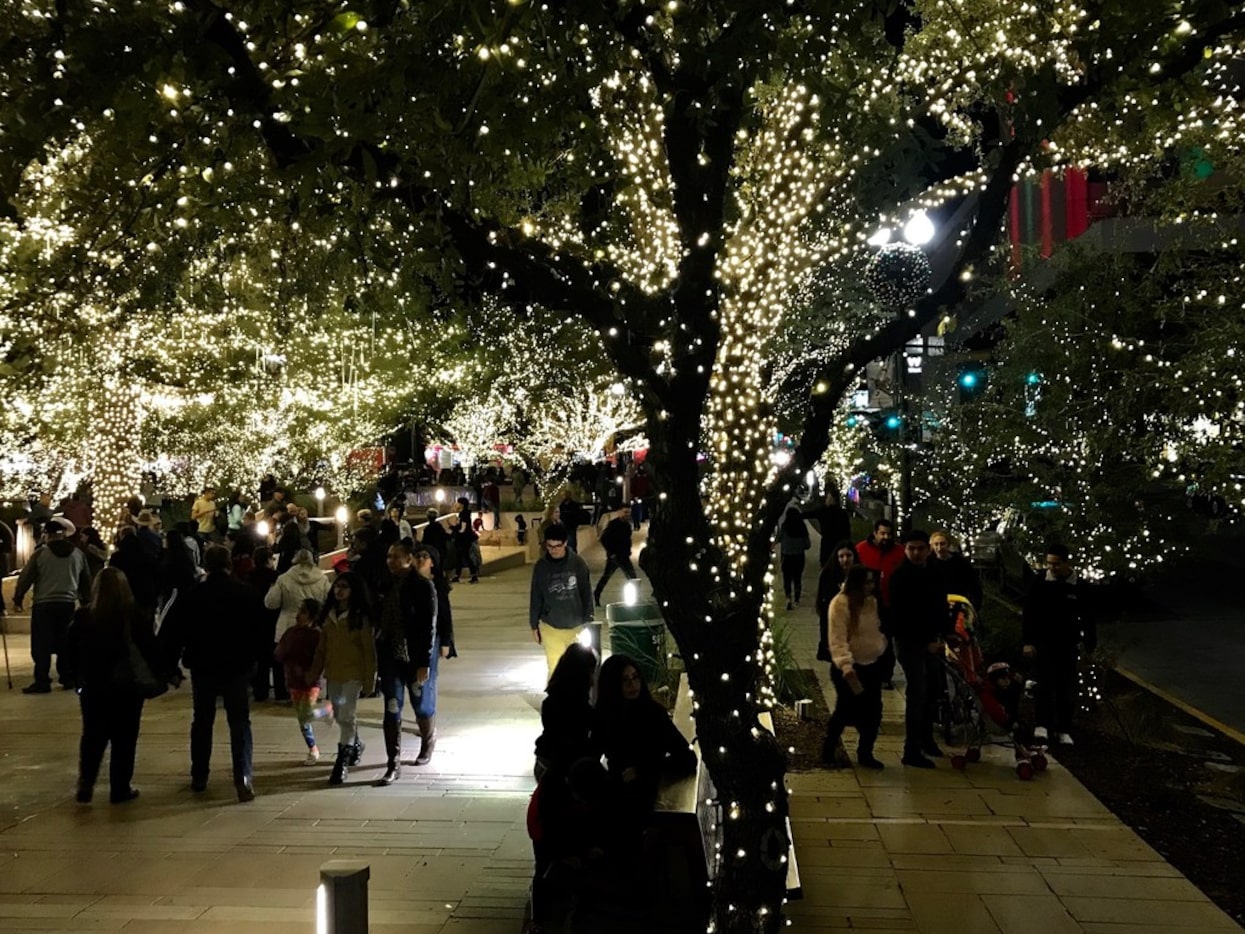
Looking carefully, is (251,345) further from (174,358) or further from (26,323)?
(26,323)

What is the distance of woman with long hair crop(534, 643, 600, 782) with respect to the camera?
18.3ft

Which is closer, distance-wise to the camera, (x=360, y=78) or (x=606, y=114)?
(x=360, y=78)

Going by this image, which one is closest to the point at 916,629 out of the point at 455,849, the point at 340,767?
the point at 455,849

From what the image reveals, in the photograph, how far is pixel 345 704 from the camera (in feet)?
27.2

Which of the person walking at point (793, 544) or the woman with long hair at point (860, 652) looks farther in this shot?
the person walking at point (793, 544)

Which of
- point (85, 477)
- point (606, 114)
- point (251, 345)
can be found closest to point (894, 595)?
point (606, 114)

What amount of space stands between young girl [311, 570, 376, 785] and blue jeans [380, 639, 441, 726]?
0.12m

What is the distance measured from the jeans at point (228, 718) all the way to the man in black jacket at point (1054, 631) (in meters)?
5.85

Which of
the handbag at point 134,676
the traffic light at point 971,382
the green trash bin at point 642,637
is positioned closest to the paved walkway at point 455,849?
the handbag at point 134,676

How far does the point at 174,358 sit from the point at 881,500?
16646 millimetres

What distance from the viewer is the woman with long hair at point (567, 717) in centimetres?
559

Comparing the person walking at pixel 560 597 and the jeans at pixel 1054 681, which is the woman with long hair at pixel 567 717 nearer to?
the person walking at pixel 560 597

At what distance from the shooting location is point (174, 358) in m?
18.7

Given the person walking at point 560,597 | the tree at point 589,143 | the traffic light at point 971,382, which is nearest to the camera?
the tree at point 589,143
